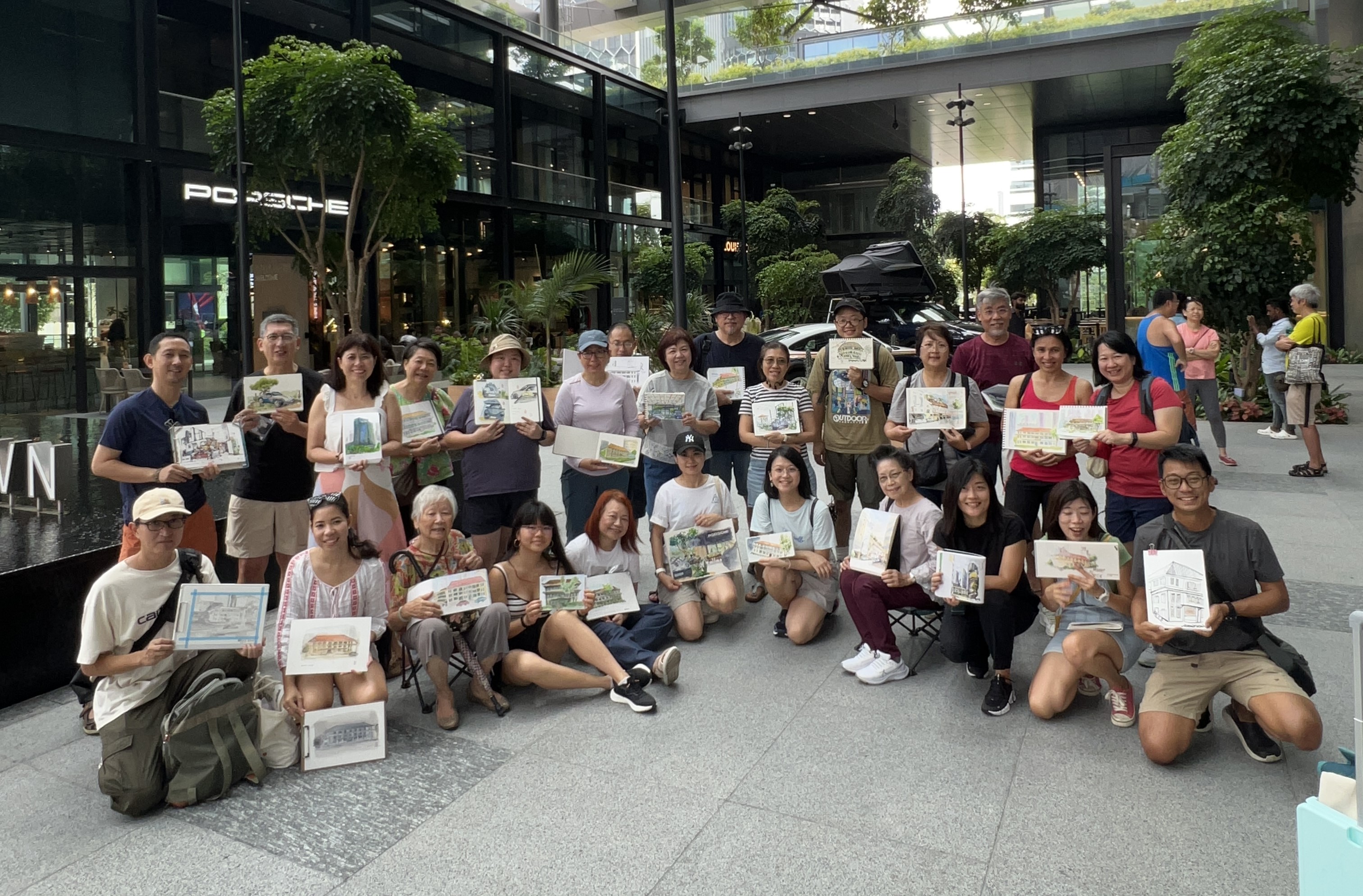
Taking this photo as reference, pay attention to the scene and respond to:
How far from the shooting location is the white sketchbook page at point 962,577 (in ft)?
14.8

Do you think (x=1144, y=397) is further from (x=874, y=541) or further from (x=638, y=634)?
(x=638, y=634)

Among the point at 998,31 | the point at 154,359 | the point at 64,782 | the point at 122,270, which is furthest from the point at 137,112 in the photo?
the point at 998,31

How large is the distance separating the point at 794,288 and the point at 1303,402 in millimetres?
19282

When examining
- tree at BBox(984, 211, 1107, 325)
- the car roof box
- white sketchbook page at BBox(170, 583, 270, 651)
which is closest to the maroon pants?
white sketchbook page at BBox(170, 583, 270, 651)

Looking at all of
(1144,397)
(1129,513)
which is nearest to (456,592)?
(1129,513)

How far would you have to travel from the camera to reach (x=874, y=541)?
495 cm

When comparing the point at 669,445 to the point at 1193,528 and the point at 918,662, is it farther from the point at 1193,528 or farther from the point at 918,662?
the point at 1193,528

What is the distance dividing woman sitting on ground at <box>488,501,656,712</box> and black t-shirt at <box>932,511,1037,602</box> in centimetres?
167

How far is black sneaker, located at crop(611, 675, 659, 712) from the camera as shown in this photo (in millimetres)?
4633

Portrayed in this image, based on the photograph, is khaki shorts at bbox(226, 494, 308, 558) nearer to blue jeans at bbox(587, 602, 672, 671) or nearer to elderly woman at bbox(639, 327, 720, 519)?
blue jeans at bbox(587, 602, 672, 671)

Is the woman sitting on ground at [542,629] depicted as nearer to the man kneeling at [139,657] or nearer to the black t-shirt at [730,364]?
the man kneeling at [139,657]

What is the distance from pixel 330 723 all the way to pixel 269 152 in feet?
38.4

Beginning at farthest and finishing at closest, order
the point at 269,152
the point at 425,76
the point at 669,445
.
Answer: the point at 425,76 → the point at 269,152 → the point at 669,445

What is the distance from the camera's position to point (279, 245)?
19.1 meters
